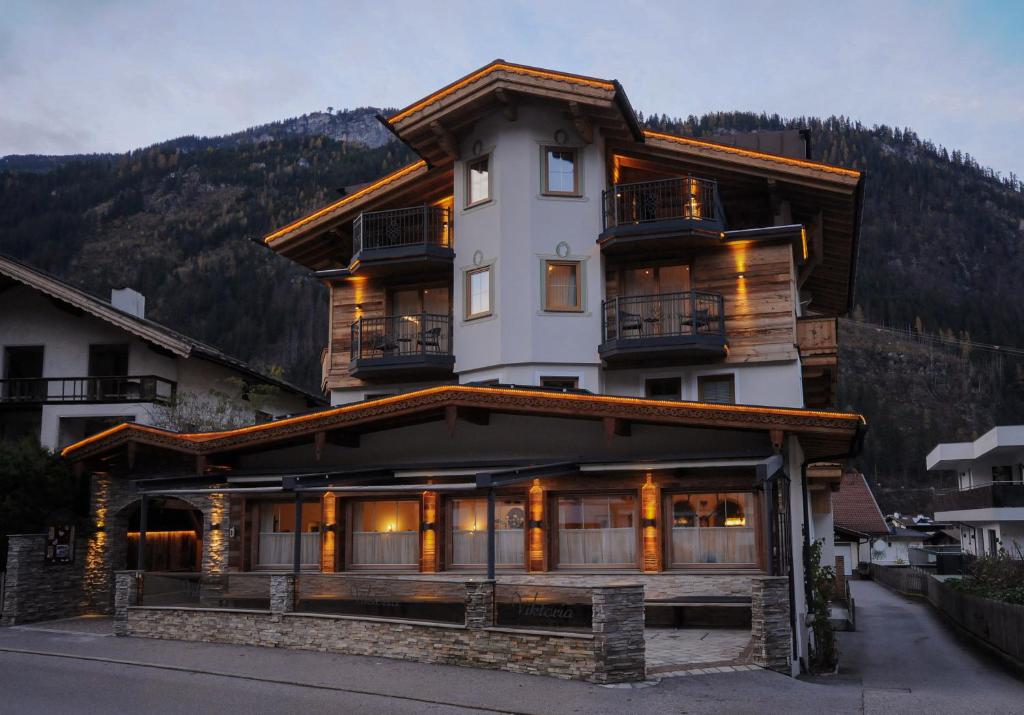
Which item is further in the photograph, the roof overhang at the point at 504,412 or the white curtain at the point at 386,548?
the white curtain at the point at 386,548

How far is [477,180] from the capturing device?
28688mm

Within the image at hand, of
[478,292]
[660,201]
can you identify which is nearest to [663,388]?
[660,201]

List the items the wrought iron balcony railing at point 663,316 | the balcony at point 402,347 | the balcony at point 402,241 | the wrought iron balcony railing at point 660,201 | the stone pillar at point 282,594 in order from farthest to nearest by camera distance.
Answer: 1. the balcony at point 402,241
2. the balcony at point 402,347
3. the wrought iron balcony railing at point 660,201
4. the wrought iron balcony railing at point 663,316
5. the stone pillar at point 282,594

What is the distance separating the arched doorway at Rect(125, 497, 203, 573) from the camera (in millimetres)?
28000

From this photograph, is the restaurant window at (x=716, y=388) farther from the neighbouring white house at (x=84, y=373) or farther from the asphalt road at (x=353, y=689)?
the neighbouring white house at (x=84, y=373)

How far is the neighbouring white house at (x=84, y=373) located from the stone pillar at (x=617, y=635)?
22884 millimetres

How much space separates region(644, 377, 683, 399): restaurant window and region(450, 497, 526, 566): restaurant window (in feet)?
19.6

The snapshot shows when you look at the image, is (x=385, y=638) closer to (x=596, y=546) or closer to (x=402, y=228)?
(x=596, y=546)

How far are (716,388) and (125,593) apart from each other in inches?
584

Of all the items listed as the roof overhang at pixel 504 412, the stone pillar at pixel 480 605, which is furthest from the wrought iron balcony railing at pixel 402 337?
the stone pillar at pixel 480 605

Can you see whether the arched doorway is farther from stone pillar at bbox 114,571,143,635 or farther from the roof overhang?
stone pillar at bbox 114,571,143,635

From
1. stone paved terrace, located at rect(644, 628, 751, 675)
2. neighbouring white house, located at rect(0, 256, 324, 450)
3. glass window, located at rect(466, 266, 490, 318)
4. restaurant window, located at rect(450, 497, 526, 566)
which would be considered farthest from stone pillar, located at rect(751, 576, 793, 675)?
neighbouring white house, located at rect(0, 256, 324, 450)

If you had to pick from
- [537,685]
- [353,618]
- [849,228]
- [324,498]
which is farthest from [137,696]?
[849,228]

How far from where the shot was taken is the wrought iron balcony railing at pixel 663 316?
26.4m
